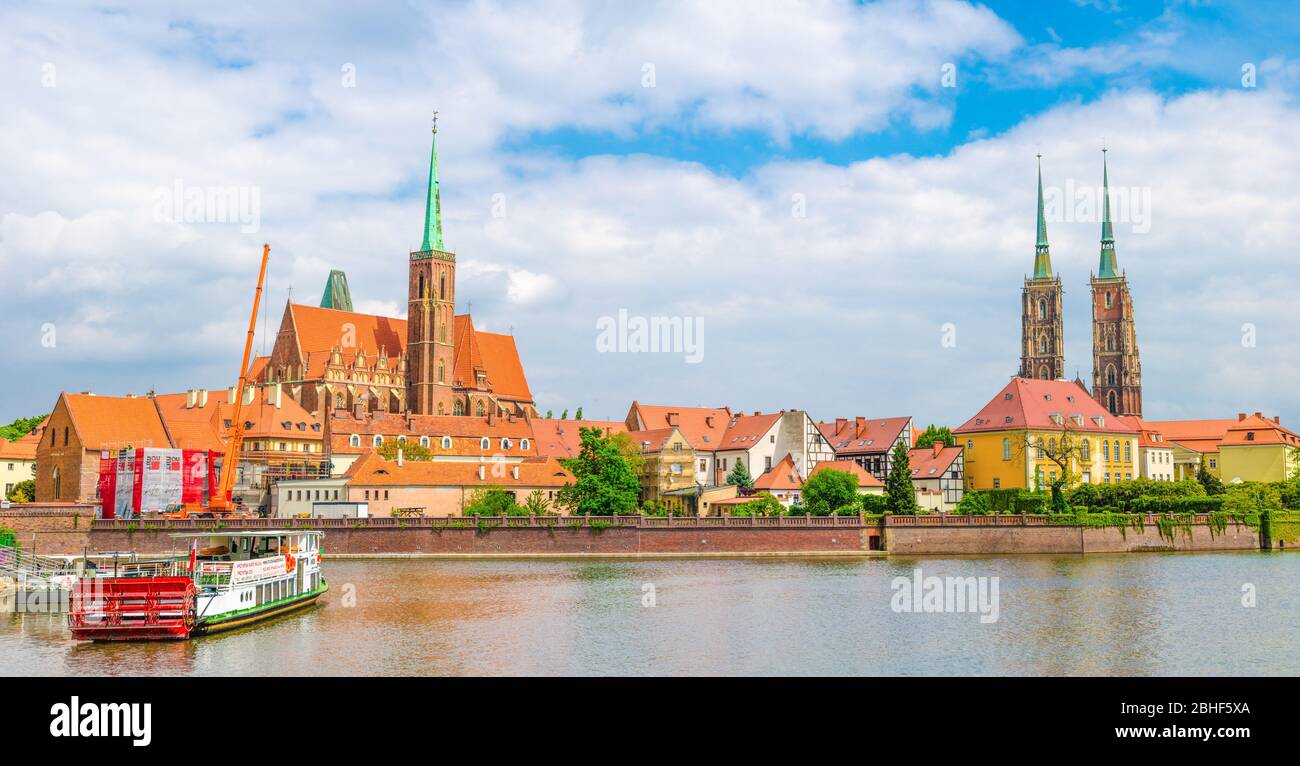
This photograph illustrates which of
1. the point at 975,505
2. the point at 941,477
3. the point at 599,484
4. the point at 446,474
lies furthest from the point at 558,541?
the point at 941,477

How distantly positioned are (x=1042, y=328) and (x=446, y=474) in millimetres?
110312

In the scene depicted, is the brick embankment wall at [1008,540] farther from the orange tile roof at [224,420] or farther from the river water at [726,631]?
the orange tile roof at [224,420]

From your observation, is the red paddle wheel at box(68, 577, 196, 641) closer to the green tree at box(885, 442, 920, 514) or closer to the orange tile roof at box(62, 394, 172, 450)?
the green tree at box(885, 442, 920, 514)

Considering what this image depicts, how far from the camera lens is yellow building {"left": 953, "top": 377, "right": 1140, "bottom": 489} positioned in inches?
3932

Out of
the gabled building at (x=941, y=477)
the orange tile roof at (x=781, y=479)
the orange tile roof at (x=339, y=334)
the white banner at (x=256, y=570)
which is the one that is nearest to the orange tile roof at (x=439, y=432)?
the orange tile roof at (x=339, y=334)

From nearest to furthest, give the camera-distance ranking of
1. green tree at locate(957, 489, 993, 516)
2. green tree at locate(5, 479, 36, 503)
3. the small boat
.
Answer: the small boat < green tree at locate(957, 489, 993, 516) < green tree at locate(5, 479, 36, 503)

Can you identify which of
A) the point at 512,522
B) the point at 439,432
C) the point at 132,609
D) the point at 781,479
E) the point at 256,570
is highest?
the point at 439,432

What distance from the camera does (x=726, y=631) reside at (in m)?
39.6

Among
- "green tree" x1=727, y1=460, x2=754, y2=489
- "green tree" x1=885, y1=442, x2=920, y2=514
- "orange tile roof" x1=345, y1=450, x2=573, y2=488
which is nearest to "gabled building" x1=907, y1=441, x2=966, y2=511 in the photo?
"green tree" x1=727, y1=460, x2=754, y2=489

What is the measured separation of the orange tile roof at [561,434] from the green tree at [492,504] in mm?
24292

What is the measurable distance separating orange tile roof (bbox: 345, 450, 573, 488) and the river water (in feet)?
85.0

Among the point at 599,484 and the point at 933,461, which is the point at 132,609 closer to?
the point at 599,484
